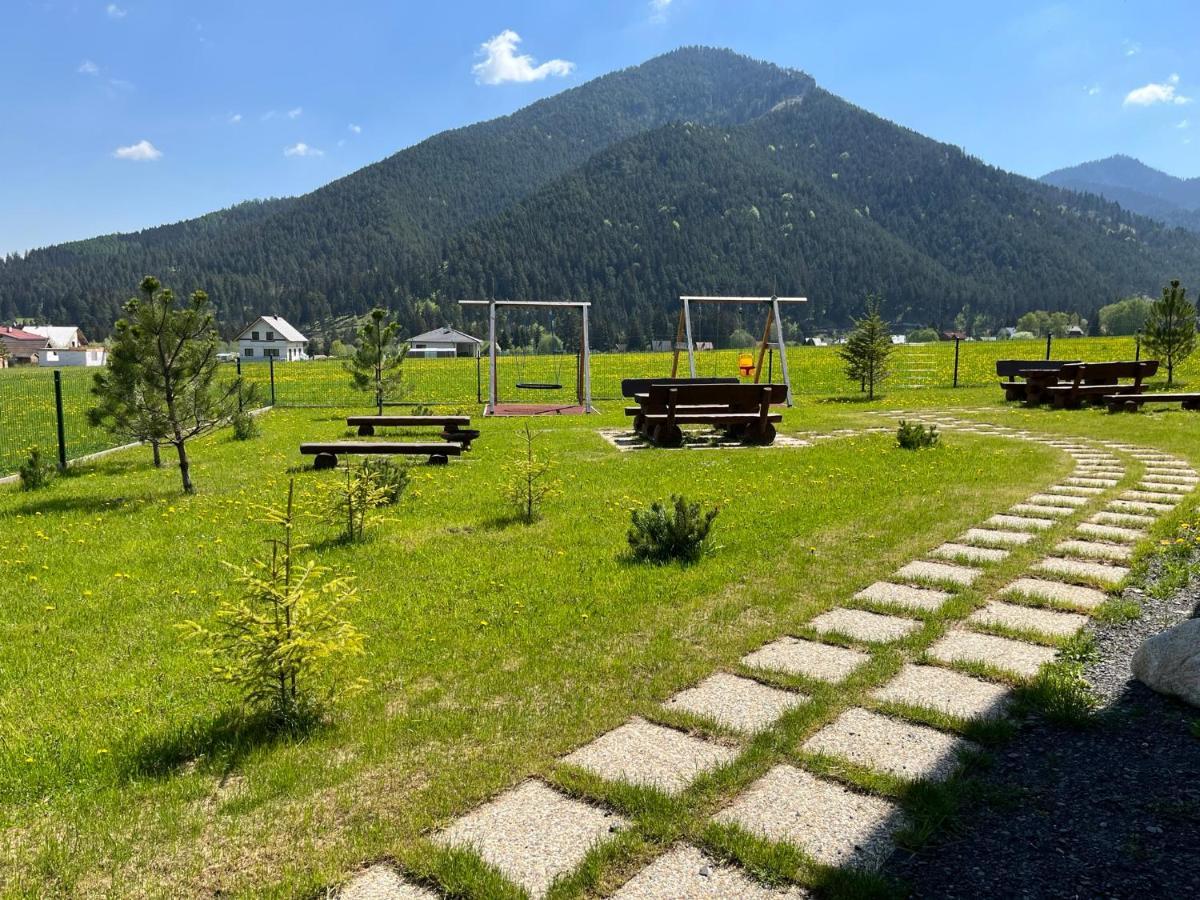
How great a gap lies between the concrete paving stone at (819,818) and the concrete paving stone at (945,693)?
84cm

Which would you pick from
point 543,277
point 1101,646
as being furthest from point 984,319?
point 1101,646

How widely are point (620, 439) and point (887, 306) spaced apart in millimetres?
164786

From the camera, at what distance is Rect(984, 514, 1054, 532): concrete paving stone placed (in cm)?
629

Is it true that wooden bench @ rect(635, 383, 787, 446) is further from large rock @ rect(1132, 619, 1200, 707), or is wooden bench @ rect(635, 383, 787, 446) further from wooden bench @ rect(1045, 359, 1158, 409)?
large rock @ rect(1132, 619, 1200, 707)

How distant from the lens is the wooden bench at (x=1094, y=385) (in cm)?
1755

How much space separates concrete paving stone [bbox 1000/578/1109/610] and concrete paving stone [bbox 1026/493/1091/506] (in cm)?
273

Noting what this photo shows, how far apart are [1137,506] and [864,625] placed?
434cm

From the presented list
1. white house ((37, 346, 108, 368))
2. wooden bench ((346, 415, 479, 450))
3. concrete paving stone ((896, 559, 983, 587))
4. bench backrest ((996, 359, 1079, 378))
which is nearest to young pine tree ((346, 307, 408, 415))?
wooden bench ((346, 415, 479, 450))

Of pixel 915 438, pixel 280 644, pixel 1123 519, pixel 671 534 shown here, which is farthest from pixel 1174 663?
pixel 915 438

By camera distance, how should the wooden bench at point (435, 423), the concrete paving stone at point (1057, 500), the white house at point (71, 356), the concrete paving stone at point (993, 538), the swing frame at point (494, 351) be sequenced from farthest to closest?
the white house at point (71, 356), the swing frame at point (494, 351), the wooden bench at point (435, 423), the concrete paving stone at point (1057, 500), the concrete paving stone at point (993, 538)

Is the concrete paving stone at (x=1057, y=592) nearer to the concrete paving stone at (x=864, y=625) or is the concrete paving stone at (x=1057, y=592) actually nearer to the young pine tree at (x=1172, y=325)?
the concrete paving stone at (x=864, y=625)

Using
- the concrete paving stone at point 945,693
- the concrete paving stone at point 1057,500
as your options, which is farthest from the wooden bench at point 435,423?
the concrete paving stone at point 945,693

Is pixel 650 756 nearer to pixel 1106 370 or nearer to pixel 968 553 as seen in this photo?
pixel 968 553

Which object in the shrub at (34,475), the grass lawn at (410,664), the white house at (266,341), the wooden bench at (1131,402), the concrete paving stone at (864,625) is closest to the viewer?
the grass lawn at (410,664)
